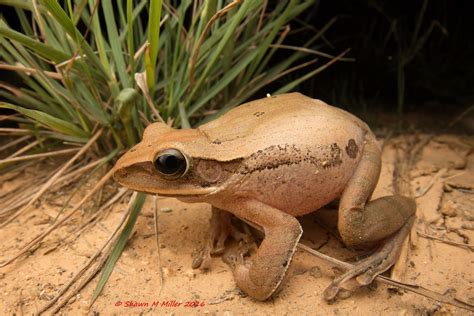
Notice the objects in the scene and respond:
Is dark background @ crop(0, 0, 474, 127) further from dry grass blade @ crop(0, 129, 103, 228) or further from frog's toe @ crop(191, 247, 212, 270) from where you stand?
frog's toe @ crop(191, 247, 212, 270)

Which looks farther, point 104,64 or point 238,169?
point 104,64

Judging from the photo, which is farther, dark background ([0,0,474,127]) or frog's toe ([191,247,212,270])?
dark background ([0,0,474,127])

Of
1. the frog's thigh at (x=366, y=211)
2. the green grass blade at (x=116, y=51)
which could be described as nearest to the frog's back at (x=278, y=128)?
the frog's thigh at (x=366, y=211)

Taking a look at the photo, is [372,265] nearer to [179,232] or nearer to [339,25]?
[179,232]

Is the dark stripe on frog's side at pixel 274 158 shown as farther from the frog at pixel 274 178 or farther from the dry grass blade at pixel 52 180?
the dry grass blade at pixel 52 180

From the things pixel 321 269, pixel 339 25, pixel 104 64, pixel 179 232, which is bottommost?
pixel 321 269

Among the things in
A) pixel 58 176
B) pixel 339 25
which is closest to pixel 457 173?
pixel 339 25

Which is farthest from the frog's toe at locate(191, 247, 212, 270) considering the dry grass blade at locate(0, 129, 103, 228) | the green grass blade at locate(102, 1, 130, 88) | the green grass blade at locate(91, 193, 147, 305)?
the green grass blade at locate(102, 1, 130, 88)

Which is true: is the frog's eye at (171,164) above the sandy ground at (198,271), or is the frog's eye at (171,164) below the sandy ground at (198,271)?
above
